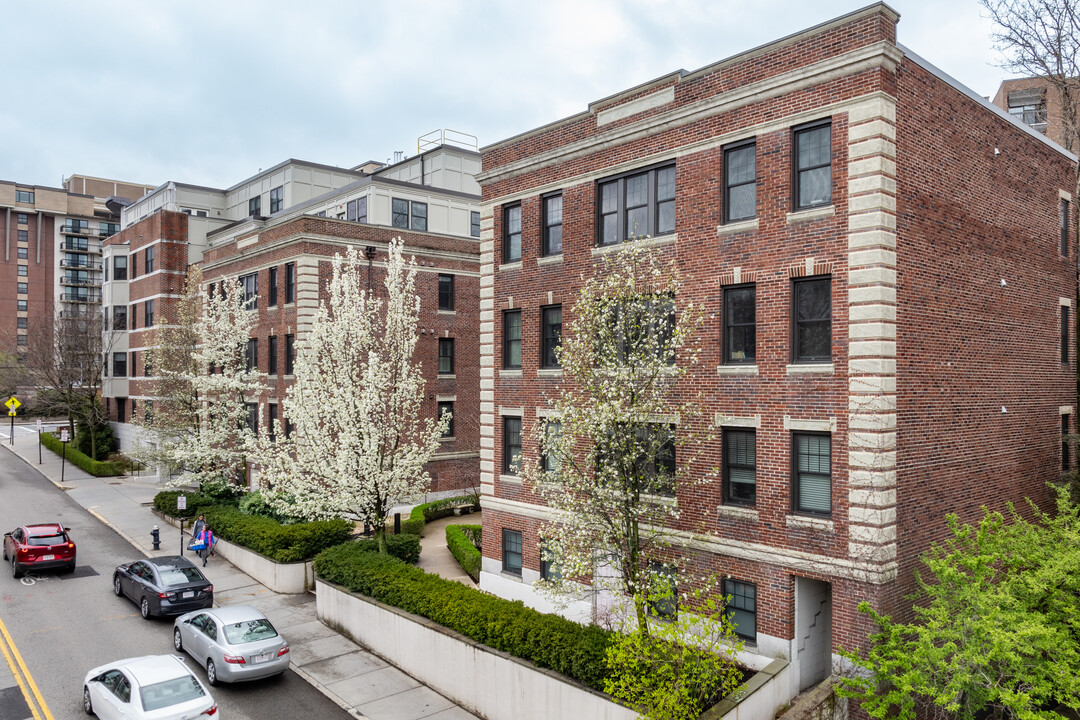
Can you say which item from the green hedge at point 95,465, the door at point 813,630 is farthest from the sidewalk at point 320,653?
the green hedge at point 95,465

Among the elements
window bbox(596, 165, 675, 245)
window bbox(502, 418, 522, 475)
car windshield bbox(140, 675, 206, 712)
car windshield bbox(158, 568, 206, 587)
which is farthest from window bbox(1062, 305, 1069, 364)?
car windshield bbox(158, 568, 206, 587)

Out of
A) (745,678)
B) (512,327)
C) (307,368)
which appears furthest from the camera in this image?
(307,368)

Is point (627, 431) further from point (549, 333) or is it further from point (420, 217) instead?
point (420, 217)

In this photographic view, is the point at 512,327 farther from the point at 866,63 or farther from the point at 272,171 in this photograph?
the point at 272,171

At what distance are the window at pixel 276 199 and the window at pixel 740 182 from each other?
117ft

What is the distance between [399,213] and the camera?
3925 cm

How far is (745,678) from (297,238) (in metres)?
27.2

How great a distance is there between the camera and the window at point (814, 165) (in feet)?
51.2

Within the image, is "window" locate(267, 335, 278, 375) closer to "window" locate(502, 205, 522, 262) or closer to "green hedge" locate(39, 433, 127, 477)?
"window" locate(502, 205, 522, 262)

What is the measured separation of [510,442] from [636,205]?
8315mm

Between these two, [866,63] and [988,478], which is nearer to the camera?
[866,63]

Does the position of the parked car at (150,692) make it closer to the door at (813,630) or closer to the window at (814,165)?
the door at (813,630)

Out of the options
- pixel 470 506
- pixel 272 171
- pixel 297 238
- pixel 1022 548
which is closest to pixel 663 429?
pixel 1022 548

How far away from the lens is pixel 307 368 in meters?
24.8
